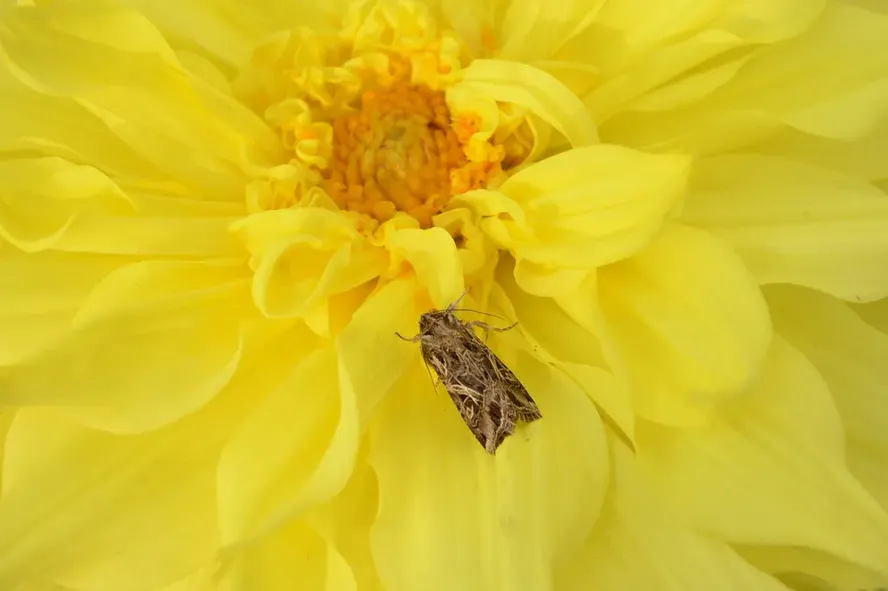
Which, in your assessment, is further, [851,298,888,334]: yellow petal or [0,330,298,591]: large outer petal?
[851,298,888,334]: yellow petal

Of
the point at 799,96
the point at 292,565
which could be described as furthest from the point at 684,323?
the point at 292,565

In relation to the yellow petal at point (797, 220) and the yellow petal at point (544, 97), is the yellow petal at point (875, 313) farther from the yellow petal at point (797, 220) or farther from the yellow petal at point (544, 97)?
the yellow petal at point (544, 97)

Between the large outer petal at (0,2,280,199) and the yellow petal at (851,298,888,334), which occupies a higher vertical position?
the large outer petal at (0,2,280,199)

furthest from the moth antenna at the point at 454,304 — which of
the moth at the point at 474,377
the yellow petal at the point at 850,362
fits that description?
the yellow petal at the point at 850,362

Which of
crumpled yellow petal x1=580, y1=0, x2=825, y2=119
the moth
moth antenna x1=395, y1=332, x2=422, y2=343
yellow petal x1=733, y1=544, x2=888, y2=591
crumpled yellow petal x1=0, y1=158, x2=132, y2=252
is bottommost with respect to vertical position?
yellow petal x1=733, y1=544, x2=888, y2=591

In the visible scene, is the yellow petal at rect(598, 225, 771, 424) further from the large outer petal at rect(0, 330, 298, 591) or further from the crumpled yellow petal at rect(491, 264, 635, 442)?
the large outer petal at rect(0, 330, 298, 591)

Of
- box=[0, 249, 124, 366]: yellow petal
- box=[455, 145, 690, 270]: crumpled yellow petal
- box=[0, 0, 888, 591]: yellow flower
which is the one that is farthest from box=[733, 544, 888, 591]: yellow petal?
box=[0, 249, 124, 366]: yellow petal

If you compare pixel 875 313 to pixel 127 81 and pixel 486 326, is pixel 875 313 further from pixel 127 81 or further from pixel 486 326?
pixel 127 81

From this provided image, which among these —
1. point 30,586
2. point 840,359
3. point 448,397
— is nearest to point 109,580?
point 30,586
